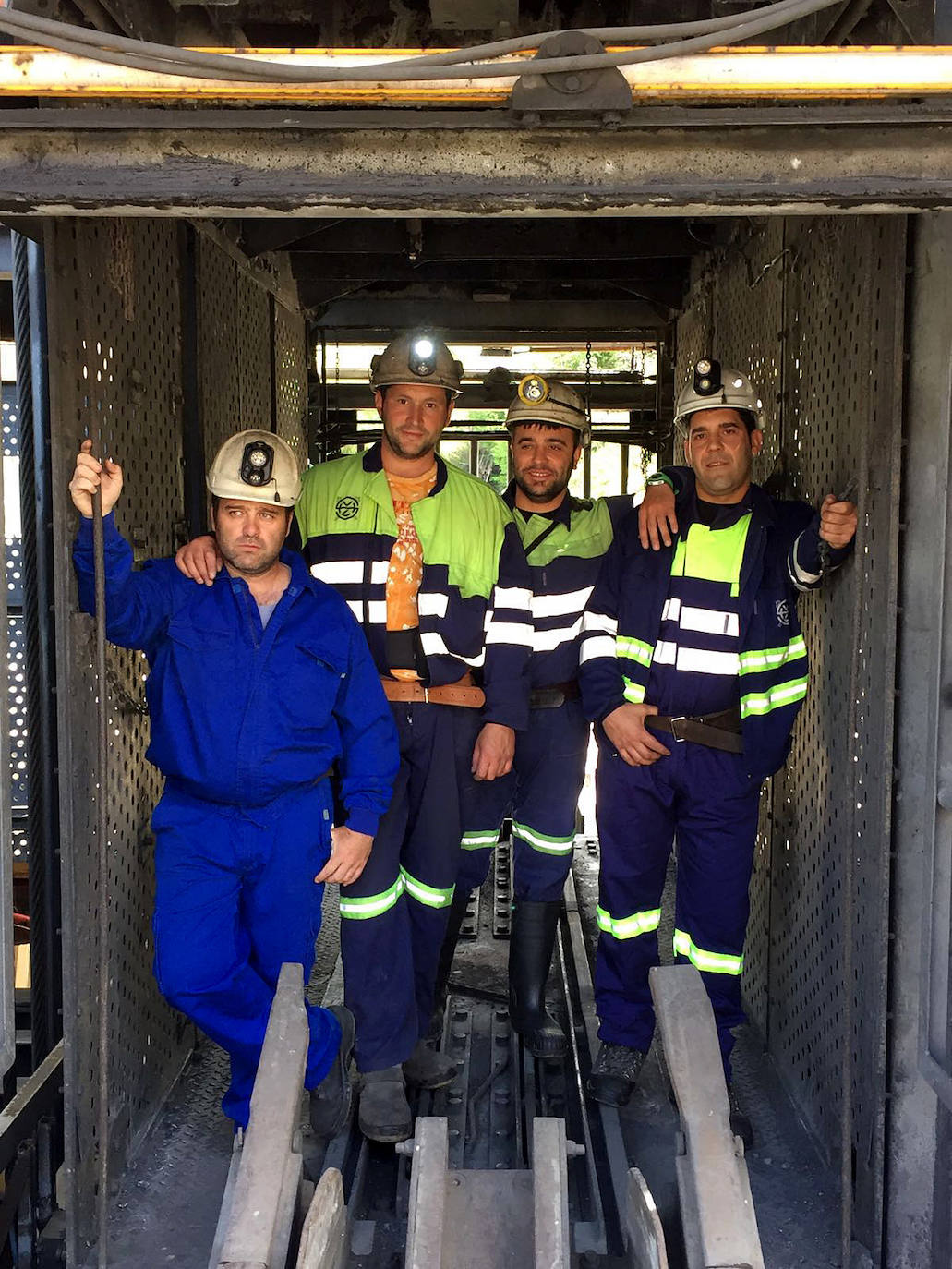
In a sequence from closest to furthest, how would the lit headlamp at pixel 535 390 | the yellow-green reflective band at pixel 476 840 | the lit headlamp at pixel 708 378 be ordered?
the lit headlamp at pixel 708 378, the yellow-green reflective band at pixel 476 840, the lit headlamp at pixel 535 390

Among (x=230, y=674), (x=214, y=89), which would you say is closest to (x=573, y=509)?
(x=230, y=674)

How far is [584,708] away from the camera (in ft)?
12.8

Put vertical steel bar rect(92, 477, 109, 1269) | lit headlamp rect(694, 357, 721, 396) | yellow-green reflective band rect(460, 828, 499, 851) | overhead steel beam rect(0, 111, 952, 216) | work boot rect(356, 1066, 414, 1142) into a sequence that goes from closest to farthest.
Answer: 1. overhead steel beam rect(0, 111, 952, 216)
2. vertical steel bar rect(92, 477, 109, 1269)
3. work boot rect(356, 1066, 414, 1142)
4. lit headlamp rect(694, 357, 721, 396)
5. yellow-green reflective band rect(460, 828, 499, 851)

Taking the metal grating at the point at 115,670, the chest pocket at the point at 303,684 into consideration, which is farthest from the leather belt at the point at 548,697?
the metal grating at the point at 115,670

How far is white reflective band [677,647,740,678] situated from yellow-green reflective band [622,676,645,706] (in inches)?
6.0

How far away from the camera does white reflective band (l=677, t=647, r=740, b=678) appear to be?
12.0ft

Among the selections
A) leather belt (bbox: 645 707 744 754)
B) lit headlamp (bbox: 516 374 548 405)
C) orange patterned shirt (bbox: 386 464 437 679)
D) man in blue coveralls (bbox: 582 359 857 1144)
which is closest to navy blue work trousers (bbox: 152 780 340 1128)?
orange patterned shirt (bbox: 386 464 437 679)

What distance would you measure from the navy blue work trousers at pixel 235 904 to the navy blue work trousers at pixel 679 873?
981 mm

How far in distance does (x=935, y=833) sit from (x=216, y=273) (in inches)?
132

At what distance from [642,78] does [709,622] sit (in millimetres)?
1889

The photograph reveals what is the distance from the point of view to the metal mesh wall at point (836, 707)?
304 centimetres

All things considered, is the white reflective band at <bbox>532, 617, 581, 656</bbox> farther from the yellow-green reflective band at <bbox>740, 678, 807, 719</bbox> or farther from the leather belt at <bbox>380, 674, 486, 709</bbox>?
the yellow-green reflective band at <bbox>740, 678, 807, 719</bbox>

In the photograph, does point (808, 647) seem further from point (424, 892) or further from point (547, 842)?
point (424, 892)

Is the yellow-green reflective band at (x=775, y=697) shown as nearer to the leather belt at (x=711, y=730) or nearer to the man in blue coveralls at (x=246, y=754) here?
the leather belt at (x=711, y=730)
